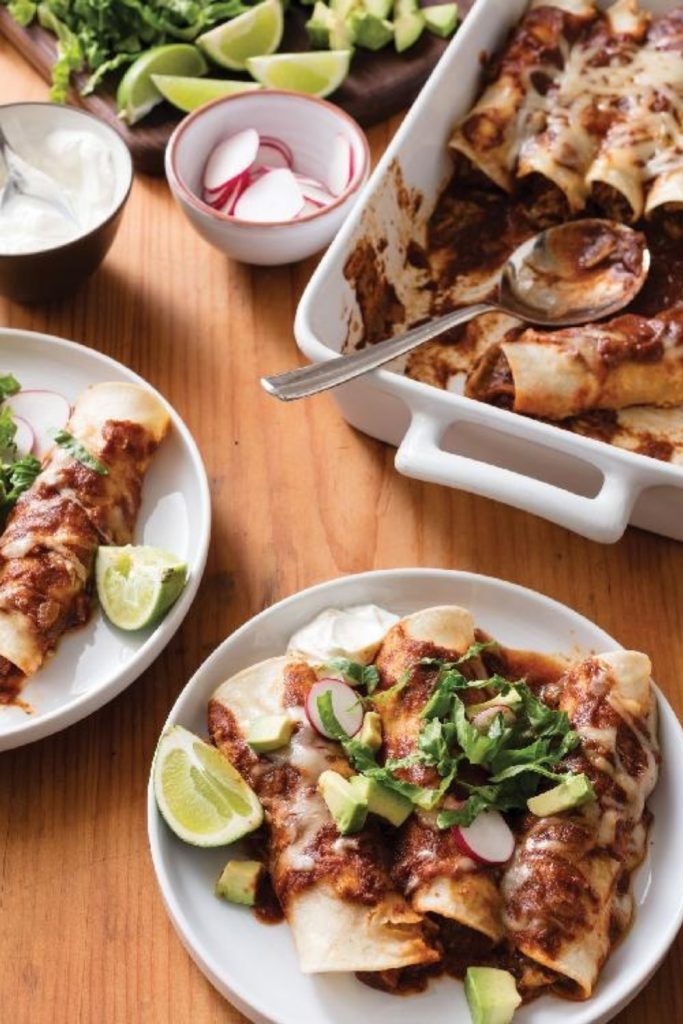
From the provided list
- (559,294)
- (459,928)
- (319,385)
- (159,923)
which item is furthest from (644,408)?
(159,923)

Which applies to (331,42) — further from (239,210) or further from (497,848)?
(497,848)

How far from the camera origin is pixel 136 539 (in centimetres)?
226

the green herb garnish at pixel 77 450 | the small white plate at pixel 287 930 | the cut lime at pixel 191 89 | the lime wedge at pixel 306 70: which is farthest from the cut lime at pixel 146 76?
the small white plate at pixel 287 930

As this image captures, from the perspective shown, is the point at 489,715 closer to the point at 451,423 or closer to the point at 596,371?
the point at 451,423

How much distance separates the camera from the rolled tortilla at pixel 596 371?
2381 mm

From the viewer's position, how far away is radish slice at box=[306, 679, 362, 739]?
1903mm

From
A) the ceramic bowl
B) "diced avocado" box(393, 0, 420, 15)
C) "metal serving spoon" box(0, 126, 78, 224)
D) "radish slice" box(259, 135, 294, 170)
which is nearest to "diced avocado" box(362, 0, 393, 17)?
"diced avocado" box(393, 0, 420, 15)

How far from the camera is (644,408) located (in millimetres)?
2445

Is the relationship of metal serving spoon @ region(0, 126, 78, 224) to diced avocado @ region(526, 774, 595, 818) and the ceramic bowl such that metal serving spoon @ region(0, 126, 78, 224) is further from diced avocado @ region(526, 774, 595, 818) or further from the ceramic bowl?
diced avocado @ region(526, 774, 595, 818)

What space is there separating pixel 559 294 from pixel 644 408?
30 cm

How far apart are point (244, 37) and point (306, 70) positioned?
0.59 ft

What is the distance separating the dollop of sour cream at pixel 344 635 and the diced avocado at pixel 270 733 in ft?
0.49

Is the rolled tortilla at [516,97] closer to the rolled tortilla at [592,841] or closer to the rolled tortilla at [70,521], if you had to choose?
the rolled tortilla at [70,521]

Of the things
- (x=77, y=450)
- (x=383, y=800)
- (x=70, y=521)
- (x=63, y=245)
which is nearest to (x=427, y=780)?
(x=383, y=800)
